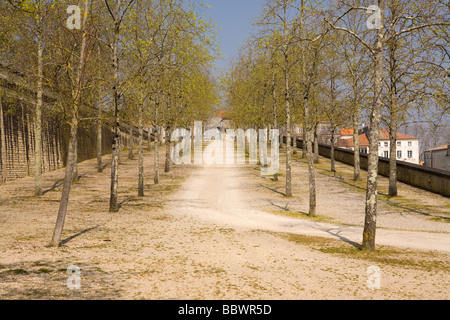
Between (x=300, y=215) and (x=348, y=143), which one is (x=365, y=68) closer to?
(x=300, y=215)

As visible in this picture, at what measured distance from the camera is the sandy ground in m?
7.75

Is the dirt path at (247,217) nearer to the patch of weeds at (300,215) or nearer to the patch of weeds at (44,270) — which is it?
the patch of weeds at (300,215)

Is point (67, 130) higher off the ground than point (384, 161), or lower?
higher

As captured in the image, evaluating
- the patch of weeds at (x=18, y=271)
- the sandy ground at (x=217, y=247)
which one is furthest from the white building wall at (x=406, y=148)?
the patch of weeds at (x=18, y=271)

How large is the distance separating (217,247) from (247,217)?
18.0 ft

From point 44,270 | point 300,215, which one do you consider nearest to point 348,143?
point 300,215

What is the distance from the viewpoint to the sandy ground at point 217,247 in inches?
305

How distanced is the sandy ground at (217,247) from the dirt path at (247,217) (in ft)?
0.18

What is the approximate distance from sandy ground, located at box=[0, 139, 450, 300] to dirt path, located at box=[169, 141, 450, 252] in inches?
2.1

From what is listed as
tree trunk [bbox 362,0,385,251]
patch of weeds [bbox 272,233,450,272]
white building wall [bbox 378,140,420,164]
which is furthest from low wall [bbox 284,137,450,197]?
white building wall [bbox 378,140,420,164]

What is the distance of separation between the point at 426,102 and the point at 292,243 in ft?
22.4
